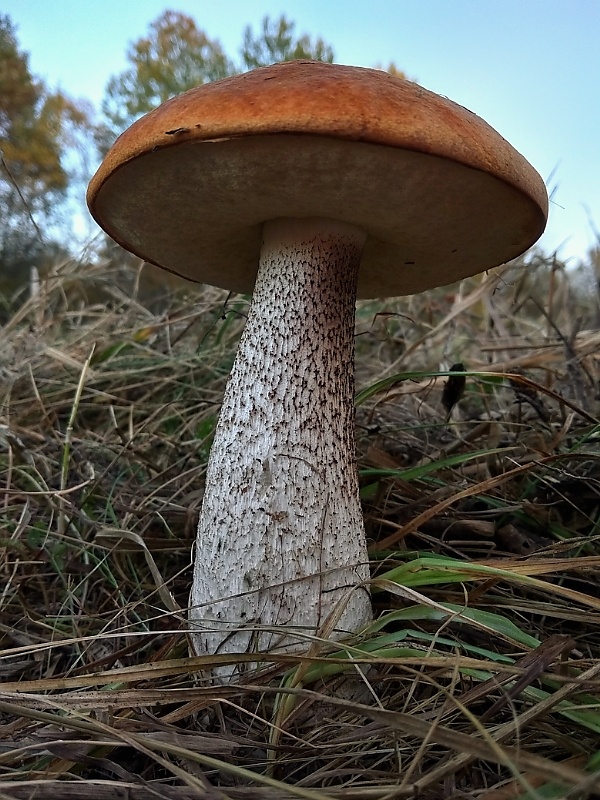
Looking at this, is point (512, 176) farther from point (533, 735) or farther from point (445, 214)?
point (533, 735)

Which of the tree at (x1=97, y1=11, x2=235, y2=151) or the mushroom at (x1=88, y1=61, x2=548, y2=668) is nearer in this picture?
the mushroom at (x1=88, y1=61, x2=548, y2=668)

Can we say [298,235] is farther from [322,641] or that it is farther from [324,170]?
[322,641]

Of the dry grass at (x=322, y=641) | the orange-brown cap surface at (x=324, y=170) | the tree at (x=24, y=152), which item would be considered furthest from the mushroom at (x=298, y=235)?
the tree at (x=24, y=152)

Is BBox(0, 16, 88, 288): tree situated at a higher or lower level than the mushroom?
higher

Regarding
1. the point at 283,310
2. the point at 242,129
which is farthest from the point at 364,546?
the point at 242,129

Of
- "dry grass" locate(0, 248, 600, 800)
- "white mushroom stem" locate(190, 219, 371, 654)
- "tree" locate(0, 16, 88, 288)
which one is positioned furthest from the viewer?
"tree" locate(0, 16, 88, 288)

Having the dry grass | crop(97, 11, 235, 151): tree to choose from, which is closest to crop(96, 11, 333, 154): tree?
crop(97, 11, 235, 151): tree

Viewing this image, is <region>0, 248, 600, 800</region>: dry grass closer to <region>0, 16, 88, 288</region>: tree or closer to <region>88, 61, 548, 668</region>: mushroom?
<region>88, 61, 548, 668</region>: mushroom
